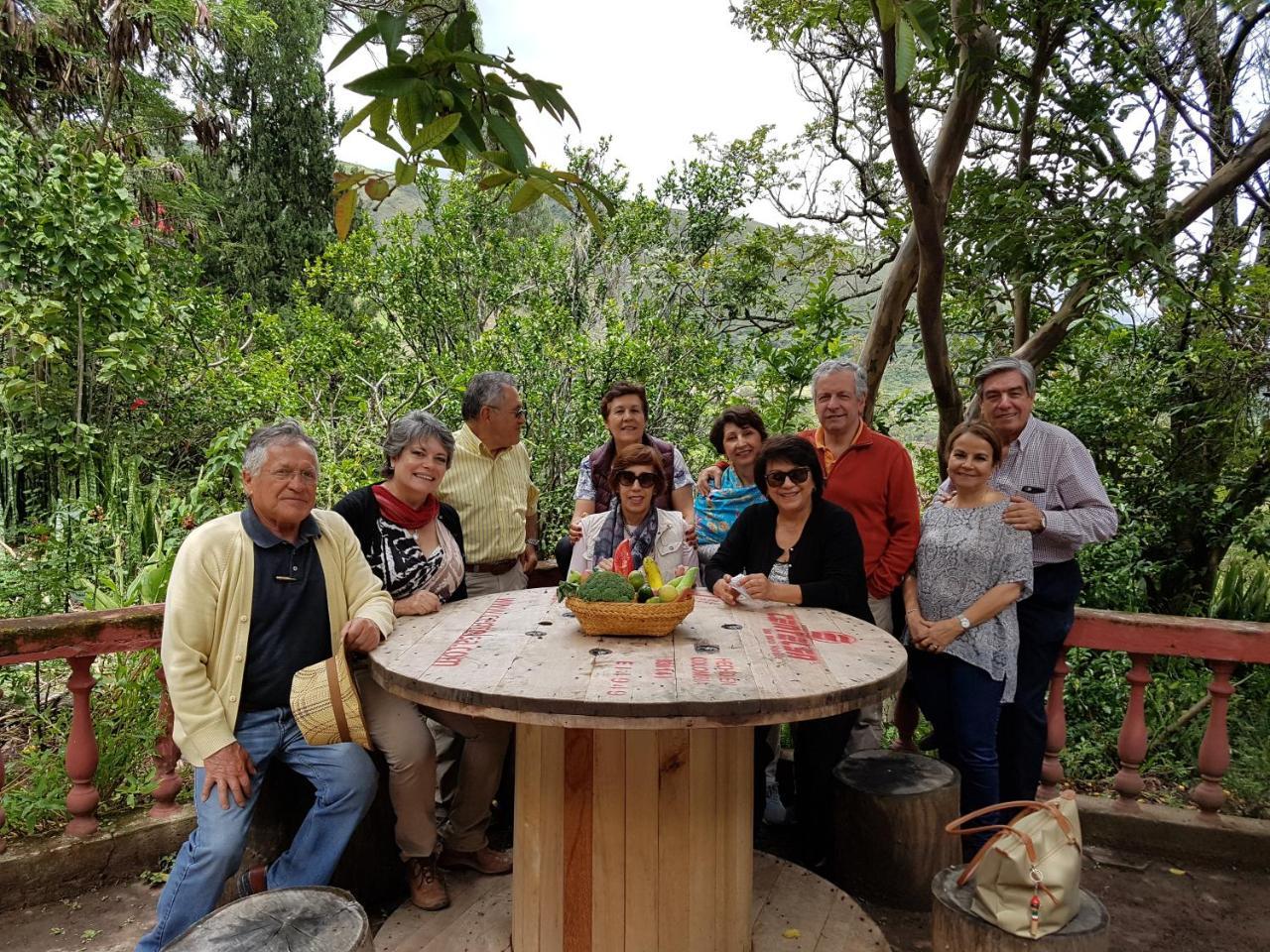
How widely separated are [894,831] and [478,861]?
1445 millimetres

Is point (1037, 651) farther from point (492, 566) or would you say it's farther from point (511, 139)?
point (511, 139)

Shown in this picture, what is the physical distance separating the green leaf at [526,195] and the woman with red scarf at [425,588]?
5.43ft

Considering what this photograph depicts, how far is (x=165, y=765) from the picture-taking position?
119 inches

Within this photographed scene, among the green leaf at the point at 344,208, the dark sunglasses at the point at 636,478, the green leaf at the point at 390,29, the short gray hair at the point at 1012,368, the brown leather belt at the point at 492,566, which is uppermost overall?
the green leaf at the point at 390,29

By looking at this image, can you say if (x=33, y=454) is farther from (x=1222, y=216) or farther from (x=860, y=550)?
(x=1222, y=216)

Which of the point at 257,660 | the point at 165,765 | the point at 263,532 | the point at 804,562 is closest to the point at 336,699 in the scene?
the point at 257,660

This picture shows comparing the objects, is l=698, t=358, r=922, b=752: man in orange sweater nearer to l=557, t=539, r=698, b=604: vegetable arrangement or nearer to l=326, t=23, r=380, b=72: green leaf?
l=557, t=539, r=698, b=604: vegetable arrangement

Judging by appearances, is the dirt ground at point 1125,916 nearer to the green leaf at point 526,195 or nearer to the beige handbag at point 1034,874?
the beige handbag at point 1034,874

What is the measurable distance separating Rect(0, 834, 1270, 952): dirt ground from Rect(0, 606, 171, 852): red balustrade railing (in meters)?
0.26

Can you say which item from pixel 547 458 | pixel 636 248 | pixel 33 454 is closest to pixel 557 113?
pixel 547 458

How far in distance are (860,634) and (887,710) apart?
2836mm

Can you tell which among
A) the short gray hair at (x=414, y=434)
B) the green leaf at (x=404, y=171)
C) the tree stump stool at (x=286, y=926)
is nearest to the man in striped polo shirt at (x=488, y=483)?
the short gray hair at (x=414, y=434)

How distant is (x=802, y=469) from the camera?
9.35ft

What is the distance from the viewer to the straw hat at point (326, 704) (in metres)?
2.36
